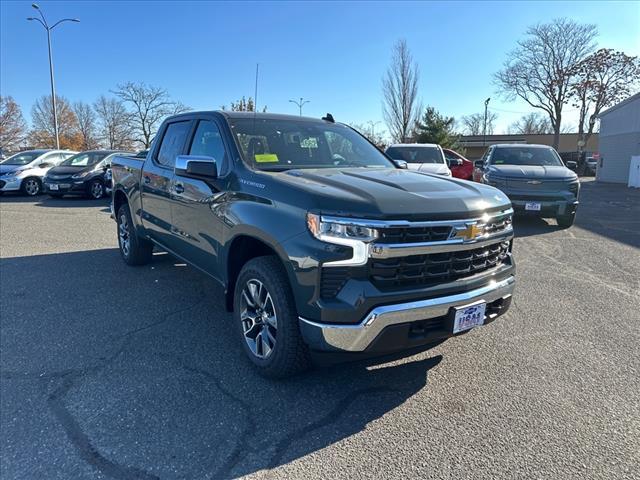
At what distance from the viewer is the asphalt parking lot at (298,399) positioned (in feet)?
7.52

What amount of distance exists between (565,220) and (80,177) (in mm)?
13642

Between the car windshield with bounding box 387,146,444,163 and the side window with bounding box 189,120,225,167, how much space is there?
898cm

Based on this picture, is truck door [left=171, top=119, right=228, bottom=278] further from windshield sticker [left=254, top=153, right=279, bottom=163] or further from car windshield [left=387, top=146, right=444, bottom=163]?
car windshield [left=387, top=146, right=444, bottom=163]

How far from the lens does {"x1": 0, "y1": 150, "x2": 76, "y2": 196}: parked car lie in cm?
1459

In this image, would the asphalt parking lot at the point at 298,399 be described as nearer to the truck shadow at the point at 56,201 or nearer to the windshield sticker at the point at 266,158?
the windshield sticker at the point at 266,158

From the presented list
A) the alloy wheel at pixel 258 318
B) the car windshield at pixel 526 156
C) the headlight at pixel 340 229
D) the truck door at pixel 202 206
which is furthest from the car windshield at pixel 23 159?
the headlight at pixel 340 229

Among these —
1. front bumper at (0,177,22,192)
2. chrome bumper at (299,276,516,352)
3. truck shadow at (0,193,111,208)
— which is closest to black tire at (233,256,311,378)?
Result: chrome bumper at (299,276,516,352)

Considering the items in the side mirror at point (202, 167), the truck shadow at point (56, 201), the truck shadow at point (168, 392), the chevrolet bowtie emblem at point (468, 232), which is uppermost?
the side mirror at point (202, 167)

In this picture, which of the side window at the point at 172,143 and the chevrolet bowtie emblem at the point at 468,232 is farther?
the side window at the point at 172,143

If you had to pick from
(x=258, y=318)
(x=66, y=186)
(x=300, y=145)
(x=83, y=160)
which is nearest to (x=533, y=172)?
(x=300, y=145)

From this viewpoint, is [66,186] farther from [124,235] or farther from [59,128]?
[59,128]

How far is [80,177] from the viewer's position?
13750 millimetres

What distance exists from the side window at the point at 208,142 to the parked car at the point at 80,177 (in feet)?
36.2

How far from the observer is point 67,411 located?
2.73 meters
